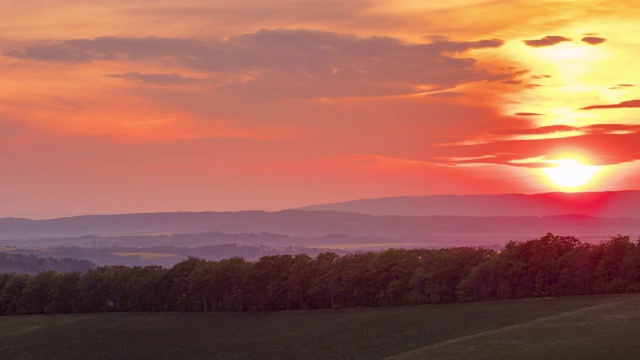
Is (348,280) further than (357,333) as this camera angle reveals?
Yes

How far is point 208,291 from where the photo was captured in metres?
166

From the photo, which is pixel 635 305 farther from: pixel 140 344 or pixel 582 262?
pixel 140 344

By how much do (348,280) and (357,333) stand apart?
3853 cm

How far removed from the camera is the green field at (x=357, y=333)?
253 ft

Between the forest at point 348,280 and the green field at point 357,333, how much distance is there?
6.48 meters

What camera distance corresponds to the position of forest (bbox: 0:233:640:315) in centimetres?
13350

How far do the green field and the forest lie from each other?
6.48 metres

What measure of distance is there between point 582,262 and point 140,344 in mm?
69333

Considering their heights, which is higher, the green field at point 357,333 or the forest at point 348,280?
the forest at point 348,280

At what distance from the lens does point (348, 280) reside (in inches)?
6112

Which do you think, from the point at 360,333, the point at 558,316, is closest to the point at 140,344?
the point at 360,333

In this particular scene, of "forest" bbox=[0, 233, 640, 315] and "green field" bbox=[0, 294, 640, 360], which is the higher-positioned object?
"forest" bbox=[0, 233, 640, 315]

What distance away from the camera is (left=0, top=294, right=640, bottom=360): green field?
77062 millimetres

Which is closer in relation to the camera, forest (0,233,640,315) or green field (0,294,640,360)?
green field (0,294,640,360)
